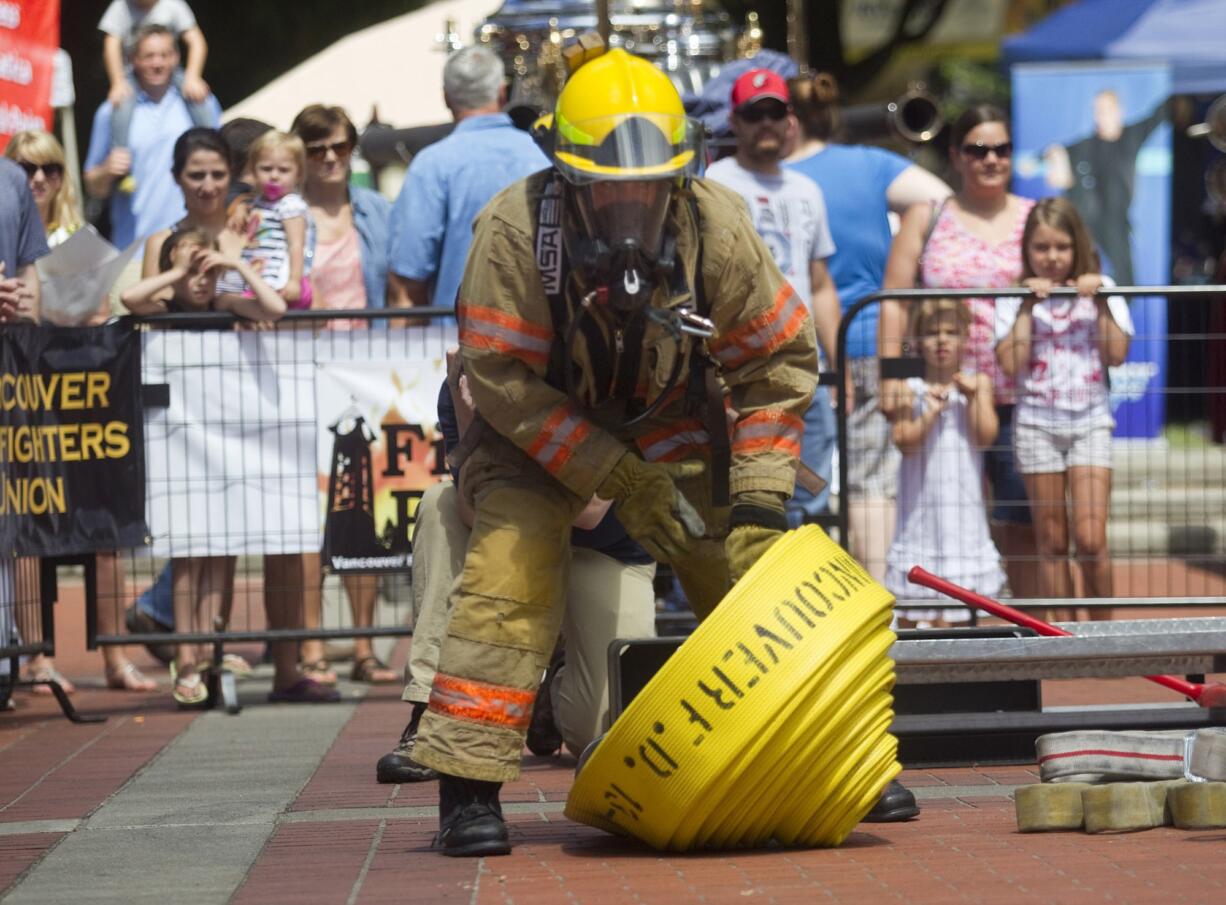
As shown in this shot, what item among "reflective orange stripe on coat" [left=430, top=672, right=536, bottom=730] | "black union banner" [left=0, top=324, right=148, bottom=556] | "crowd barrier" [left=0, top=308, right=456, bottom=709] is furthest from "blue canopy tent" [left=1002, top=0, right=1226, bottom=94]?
"reflective orange stripe on coat" [left=430, top=672, right=536, bottom=730]

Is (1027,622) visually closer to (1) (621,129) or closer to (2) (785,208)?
(1) (621,129)

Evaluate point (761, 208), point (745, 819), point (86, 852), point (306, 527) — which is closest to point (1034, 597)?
point (761, 208)

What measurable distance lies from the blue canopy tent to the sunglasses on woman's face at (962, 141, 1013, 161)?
744 centimetres

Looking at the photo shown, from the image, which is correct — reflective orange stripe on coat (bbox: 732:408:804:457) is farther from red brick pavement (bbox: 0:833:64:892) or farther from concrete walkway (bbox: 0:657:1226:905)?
red brick pavement (bbox: 0:833:64:892)

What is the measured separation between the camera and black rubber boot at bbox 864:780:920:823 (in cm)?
557

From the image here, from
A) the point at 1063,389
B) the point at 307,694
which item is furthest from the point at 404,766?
the point at 1063,389

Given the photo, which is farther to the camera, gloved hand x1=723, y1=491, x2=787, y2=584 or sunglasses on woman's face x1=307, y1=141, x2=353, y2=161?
sunglasses on woman's face x1=307, y1=141, x2=353, y2=161

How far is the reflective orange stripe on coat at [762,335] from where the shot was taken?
521cm

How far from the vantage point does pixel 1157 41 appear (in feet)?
52.5

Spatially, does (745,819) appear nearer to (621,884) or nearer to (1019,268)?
(621,884)

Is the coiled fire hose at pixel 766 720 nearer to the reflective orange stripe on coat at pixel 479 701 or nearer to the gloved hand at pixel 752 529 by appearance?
the gloved hand at pixel 752 529

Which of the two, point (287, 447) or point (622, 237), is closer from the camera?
point (622, 237)

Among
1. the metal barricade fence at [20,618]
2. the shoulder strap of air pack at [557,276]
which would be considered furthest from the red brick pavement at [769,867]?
the metal barricade fence at [20,618]

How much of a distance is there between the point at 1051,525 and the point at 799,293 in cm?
137
